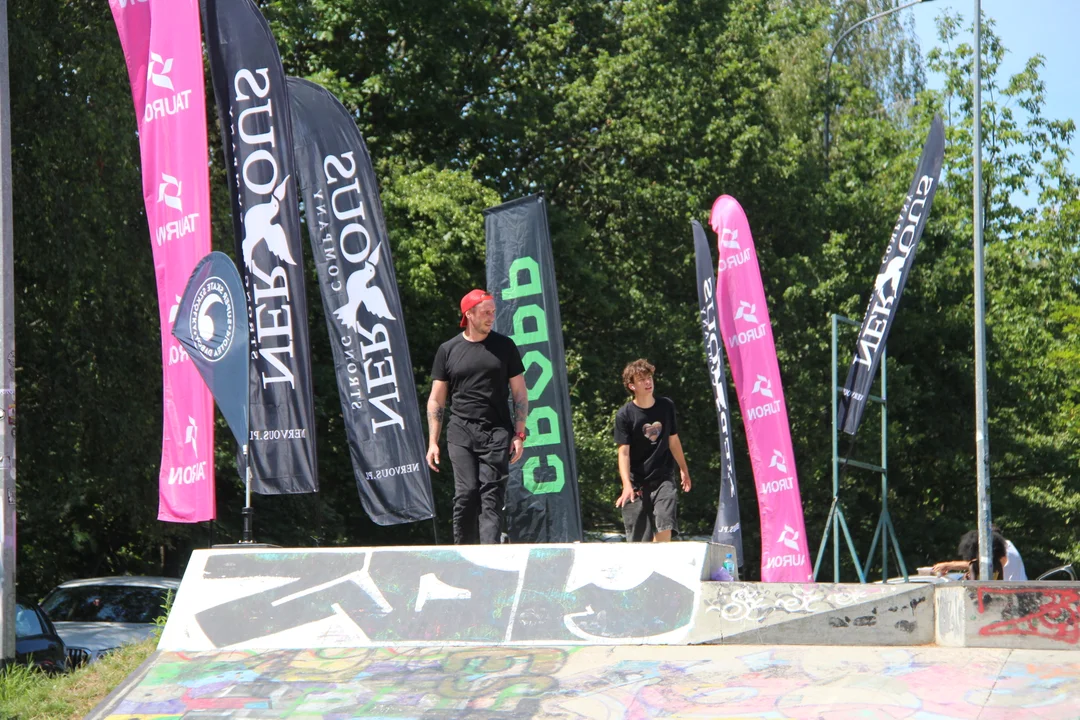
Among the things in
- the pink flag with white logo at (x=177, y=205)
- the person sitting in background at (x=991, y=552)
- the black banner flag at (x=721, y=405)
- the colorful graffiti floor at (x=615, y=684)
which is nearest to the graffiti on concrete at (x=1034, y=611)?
the colorful graffiti floor at (x=615, y=684)

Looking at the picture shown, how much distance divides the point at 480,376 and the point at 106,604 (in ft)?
27.1

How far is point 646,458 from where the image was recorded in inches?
402

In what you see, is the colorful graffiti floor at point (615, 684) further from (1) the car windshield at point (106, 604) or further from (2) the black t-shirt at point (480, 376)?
(1) the car windshield at point (106, 604)

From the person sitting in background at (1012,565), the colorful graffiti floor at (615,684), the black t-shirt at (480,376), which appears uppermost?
the black t-shirt at (480,376)

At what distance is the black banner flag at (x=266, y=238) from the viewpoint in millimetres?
10609

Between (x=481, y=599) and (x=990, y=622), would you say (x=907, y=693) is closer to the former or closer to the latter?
(x=990, y=622)

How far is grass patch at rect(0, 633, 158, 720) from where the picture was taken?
802 centimetres

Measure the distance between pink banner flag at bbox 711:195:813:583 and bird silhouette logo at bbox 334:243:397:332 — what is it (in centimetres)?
556

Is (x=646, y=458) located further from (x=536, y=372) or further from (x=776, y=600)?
(x=776, y=600)

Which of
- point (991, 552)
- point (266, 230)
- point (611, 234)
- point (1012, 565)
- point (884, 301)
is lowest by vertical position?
point (1012, 565)

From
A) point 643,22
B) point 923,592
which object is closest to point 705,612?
point 923,592

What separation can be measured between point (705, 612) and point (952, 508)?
88.4 ft

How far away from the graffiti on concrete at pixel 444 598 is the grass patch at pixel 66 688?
2.85ft

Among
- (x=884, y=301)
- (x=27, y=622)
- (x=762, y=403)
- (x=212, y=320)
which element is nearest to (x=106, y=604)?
(x=27, y=622)
